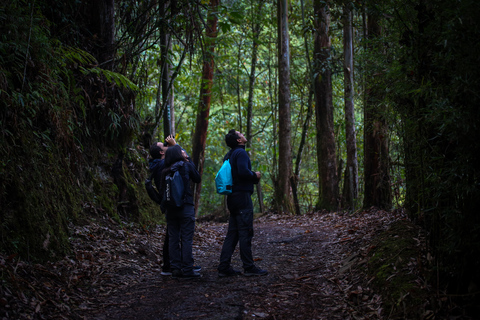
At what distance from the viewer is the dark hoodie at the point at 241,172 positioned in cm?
586

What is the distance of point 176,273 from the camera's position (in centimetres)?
592

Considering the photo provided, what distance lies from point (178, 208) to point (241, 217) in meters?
0.94

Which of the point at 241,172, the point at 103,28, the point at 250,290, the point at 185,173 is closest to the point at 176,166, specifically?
the point at 185,173

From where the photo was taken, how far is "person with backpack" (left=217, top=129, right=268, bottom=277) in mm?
5871

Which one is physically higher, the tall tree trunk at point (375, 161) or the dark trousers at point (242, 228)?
the tall tree trunk at point (375, 161)

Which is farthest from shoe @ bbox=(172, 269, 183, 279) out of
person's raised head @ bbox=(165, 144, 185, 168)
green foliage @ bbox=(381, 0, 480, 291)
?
green foliage @ bbox=(381, 0, 480, 291)

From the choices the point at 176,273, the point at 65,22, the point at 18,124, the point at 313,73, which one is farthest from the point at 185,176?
the point at 313,73

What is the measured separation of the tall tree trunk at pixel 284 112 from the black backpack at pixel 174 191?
8.29 metres

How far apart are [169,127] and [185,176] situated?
18.8 feet

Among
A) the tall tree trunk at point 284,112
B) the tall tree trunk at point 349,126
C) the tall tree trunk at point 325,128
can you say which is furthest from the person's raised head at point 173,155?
the tall tree trunk at point 325,128

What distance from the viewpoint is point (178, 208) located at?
5.94 metres

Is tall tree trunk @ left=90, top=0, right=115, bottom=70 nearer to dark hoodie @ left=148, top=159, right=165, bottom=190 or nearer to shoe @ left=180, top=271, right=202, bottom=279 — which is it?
dark hoodie @ left=148, top=159, right=165, bottom=190

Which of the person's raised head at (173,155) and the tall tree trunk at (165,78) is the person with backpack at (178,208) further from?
the tall tree trunk at (165,78)

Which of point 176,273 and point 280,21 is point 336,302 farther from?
point 280,21
